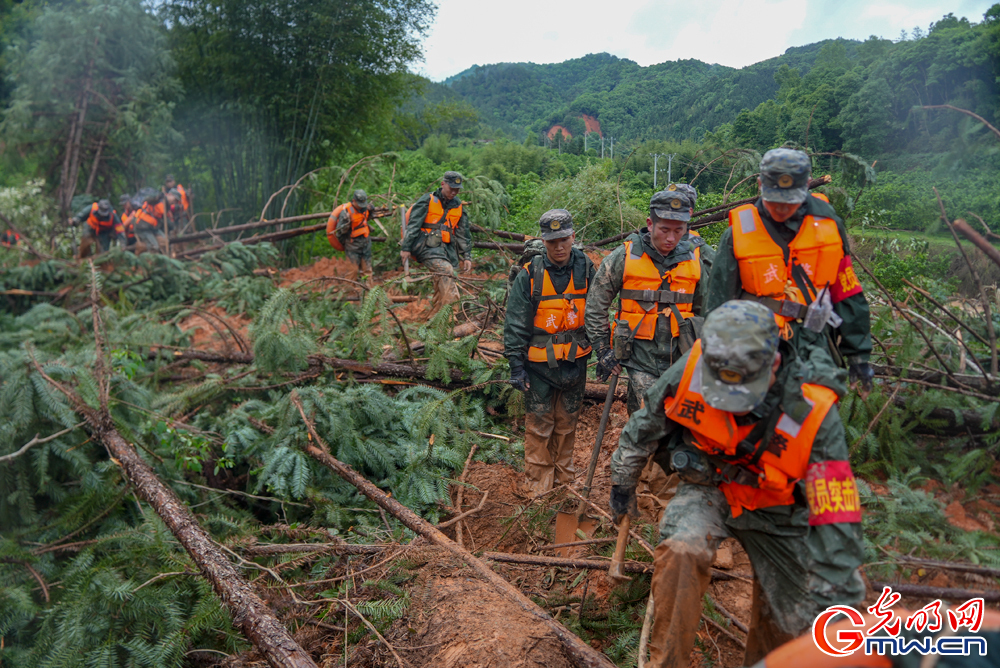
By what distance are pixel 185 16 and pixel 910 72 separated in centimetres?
1573

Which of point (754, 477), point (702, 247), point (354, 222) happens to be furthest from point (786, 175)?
point (354, 222)

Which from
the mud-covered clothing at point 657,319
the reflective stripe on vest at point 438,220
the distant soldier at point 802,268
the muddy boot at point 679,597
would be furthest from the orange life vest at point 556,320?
the reflective stripe on vest at point 438,220

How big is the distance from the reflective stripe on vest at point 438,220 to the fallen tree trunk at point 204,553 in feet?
12.9

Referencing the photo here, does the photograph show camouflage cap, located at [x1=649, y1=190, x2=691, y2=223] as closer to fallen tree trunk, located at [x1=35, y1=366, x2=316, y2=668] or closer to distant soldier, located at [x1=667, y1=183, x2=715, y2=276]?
distant soldier, located at [x1=667, y1=183, x2=715, y2=276]

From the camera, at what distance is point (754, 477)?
2318mm

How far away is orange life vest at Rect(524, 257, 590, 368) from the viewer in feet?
13.7

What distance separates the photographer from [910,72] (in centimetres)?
646

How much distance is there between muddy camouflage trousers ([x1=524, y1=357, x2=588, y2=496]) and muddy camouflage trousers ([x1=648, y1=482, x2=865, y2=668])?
1.80 m

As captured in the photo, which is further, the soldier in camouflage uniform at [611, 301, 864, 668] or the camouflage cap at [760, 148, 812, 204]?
the camouflage cap at [760, 148, 812, 204]

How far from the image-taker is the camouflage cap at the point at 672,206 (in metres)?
3.58

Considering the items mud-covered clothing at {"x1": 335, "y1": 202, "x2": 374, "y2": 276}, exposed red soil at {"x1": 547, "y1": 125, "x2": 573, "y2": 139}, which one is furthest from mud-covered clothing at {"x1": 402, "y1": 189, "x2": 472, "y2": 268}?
exposed red soil at {"x1": 547, "y1": 125, "x2": 573, "y2": 139}

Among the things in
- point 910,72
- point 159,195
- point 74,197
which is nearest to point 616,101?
point 910,72

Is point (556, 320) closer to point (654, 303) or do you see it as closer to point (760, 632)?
point (654, 303)

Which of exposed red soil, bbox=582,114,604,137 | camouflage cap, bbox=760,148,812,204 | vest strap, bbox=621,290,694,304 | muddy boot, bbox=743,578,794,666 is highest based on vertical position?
exposed red soil, bbox=582,114,604,137
